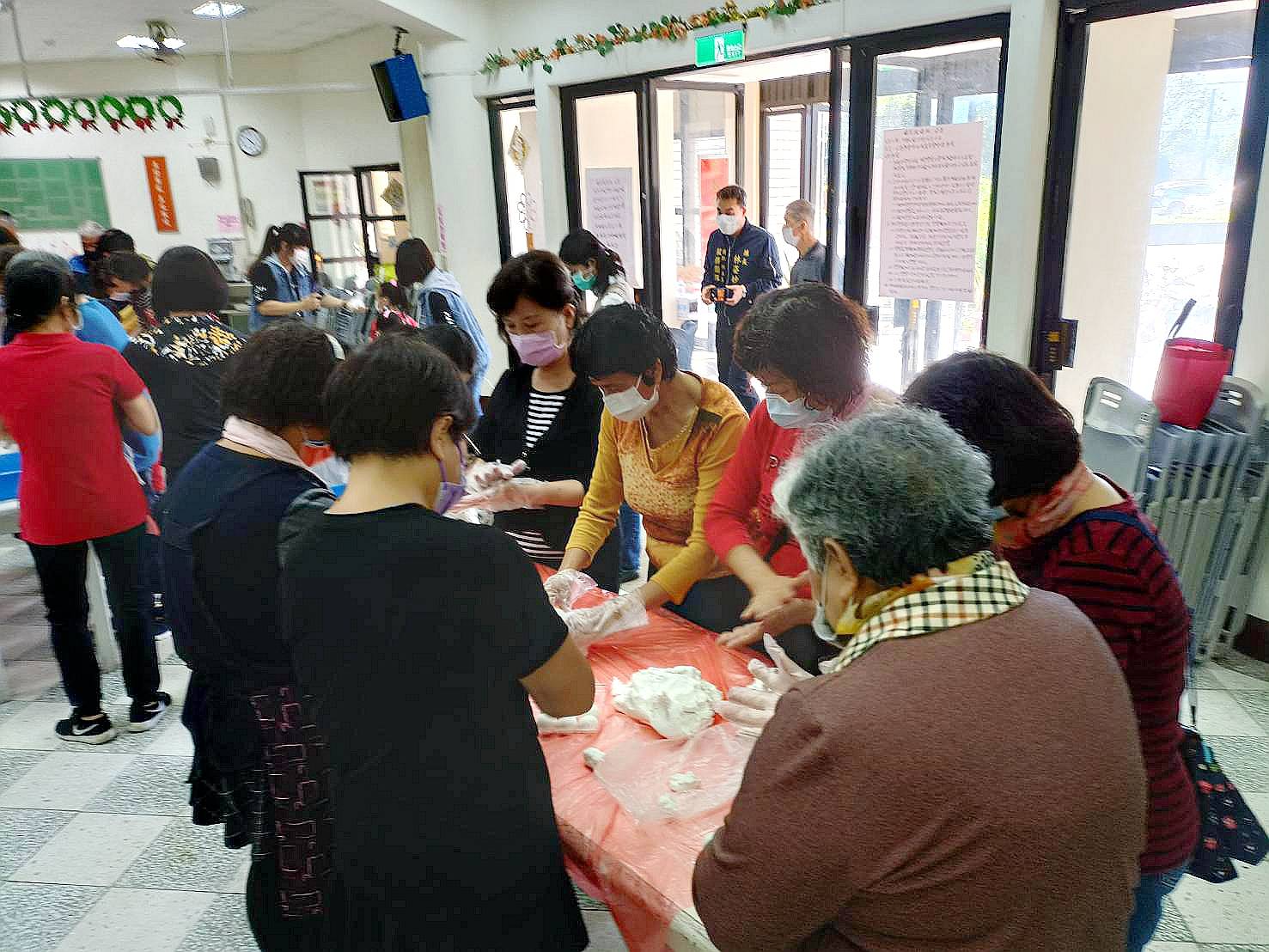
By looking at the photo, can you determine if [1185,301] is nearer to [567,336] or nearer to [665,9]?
[567,336]

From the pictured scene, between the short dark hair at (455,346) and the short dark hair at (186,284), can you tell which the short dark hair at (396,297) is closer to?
the short dark hair at (186,284)

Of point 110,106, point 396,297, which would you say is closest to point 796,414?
point 396,297

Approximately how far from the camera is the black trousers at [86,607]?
2.69 metres

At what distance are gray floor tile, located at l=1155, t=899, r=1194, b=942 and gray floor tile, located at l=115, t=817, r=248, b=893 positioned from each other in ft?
7.51

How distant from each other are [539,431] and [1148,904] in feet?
5.62

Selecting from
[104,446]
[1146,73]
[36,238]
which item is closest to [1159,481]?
[1146,73]

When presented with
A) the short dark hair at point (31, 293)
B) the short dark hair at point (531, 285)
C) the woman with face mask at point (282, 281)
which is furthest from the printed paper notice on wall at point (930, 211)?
the woman with face mask at point (282, 281)

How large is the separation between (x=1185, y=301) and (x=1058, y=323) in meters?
0.45

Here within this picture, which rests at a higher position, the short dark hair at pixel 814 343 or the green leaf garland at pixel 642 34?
the green leaf garland at pixel 642 34

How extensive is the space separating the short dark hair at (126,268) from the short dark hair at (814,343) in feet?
12.0

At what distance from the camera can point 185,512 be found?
1.44 meters

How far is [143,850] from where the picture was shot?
2416 millimetres

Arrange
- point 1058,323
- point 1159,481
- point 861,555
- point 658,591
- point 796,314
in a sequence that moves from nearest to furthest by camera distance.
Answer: point 861,555
point 796,314
point 658,591
point 1159,481
point 1058,323

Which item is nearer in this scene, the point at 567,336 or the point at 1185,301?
the point at 567,336
